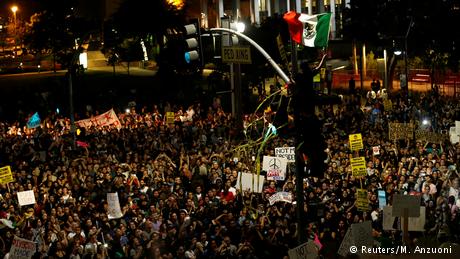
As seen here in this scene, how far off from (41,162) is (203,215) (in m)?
7.09

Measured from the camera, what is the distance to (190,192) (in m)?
18.8

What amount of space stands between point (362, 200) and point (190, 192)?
4325mm

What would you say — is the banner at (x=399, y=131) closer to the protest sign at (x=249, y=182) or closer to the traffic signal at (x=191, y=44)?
the protest sign at (x=249, y=182)

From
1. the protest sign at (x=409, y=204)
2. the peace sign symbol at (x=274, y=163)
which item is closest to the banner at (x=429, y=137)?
the peace sign symbol at (x=274, y=163)

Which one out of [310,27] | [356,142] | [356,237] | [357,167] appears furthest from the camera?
[356,142]

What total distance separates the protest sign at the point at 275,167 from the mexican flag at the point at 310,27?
463 centimetres

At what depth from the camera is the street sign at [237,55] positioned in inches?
758

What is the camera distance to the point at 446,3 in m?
47.3

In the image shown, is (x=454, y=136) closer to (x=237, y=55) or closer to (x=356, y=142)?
(x=356, y=142)

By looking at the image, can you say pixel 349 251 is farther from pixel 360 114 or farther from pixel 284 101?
pixel 360 114

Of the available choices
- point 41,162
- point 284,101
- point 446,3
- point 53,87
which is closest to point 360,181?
point 284,101

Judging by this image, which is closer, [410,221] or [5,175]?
[410,221]

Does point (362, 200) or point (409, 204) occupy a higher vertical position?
point (409, 204)
